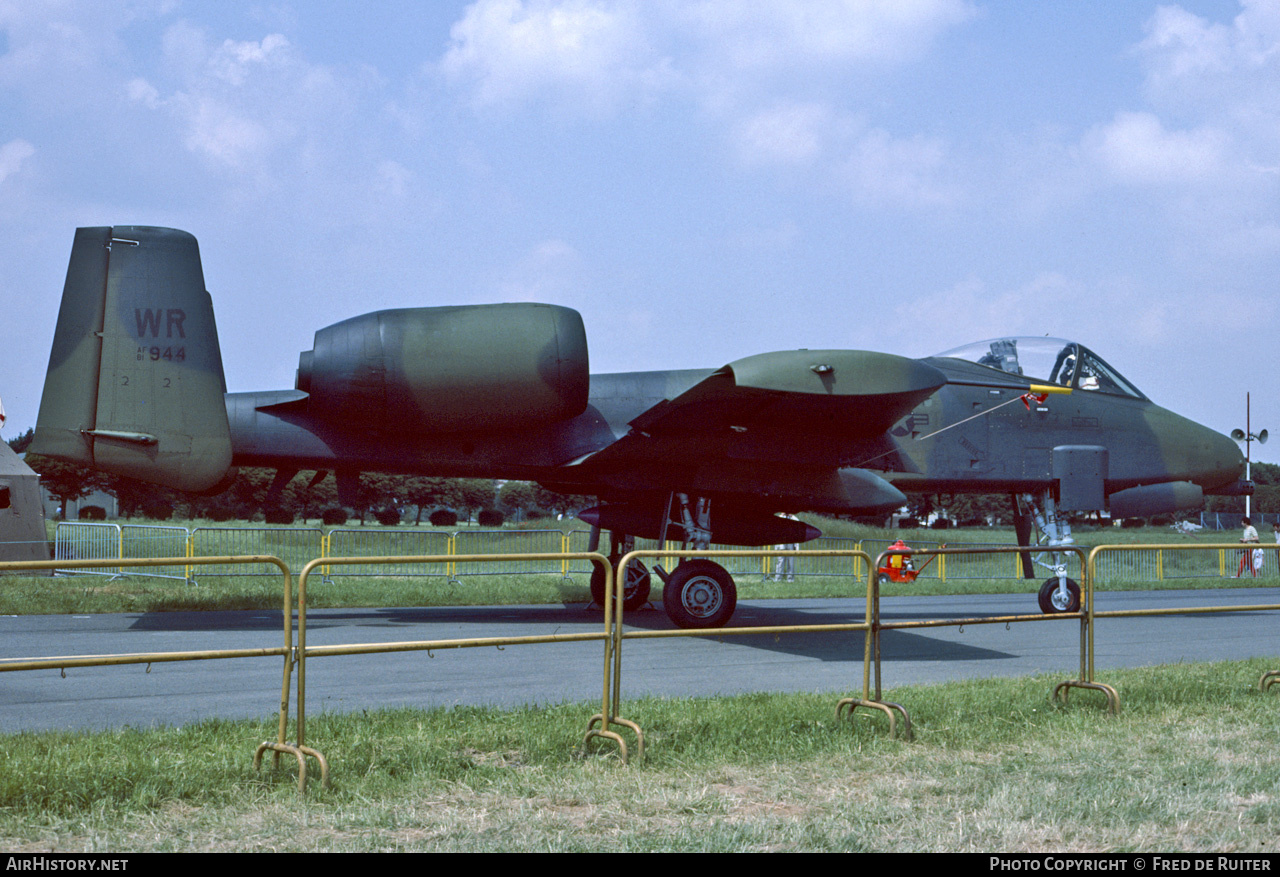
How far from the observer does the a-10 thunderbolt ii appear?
11.8m

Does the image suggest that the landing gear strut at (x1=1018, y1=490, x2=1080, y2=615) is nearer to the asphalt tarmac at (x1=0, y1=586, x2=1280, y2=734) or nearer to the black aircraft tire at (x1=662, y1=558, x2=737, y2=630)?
the asphalt tarmac at (x1=0, y1=586, x2=1280, y2=734)

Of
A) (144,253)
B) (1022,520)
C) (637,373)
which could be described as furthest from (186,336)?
(1022,520)

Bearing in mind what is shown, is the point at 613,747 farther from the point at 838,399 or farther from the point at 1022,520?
the point at 1022,520

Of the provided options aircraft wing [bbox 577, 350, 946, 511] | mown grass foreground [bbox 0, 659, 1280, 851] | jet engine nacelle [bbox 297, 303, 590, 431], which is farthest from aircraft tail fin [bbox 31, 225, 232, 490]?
mown grass foreground [bbox 0, 659, 1280, 851]

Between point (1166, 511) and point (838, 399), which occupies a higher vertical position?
point (838, 399)

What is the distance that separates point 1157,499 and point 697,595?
8974 millimetres

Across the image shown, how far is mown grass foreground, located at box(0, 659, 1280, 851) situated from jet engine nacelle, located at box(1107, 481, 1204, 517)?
983cm

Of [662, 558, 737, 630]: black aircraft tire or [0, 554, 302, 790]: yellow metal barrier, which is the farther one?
[662, 558, 737, 630]: black aircraft tire

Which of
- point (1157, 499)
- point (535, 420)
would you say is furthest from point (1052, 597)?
point (535, 420)

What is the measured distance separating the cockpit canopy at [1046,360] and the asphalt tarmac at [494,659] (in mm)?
3435

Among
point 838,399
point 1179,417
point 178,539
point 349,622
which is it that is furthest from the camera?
point 178,539

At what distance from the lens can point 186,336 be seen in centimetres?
1223

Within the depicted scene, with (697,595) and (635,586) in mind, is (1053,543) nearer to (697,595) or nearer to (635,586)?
(697,595)
